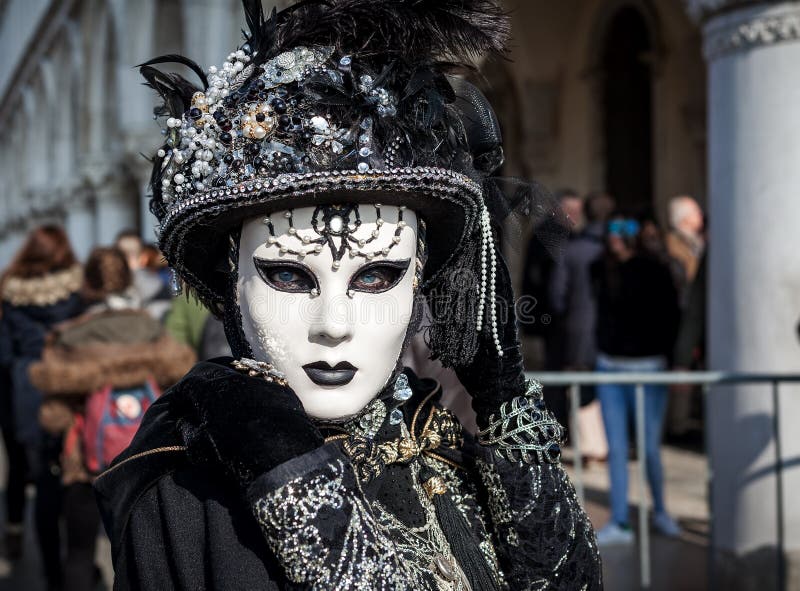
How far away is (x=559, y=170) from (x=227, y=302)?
8.81 m

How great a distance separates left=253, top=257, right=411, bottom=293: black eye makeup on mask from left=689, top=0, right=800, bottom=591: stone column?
2.94m

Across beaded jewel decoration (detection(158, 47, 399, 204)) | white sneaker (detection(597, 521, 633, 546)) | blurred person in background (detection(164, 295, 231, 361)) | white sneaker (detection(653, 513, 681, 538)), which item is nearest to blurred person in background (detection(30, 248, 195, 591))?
blurred person in background (detection(164, 295, 231, 361))

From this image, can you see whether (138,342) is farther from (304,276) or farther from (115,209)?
Answer: (115,209)

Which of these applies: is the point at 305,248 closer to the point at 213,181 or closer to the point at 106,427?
the point at 213,181

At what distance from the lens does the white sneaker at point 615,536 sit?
501 centimetres

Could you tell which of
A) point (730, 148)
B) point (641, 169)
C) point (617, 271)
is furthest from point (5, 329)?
point (641, 169)

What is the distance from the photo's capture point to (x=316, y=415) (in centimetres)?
177

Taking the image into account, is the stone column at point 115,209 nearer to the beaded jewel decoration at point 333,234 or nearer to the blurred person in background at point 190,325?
the blurred person in background at point 190,325

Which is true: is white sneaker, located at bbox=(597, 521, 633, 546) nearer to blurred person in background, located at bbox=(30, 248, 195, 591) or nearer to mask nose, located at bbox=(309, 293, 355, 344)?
blurred person in background, located at bbox=(30, 248, 195, 591)

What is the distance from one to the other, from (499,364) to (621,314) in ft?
12.1

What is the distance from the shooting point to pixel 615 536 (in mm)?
5020

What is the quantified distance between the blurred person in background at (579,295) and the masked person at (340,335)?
14.0 ft

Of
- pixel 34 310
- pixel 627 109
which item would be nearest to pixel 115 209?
pixel 627 109

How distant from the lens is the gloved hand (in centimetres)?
198
